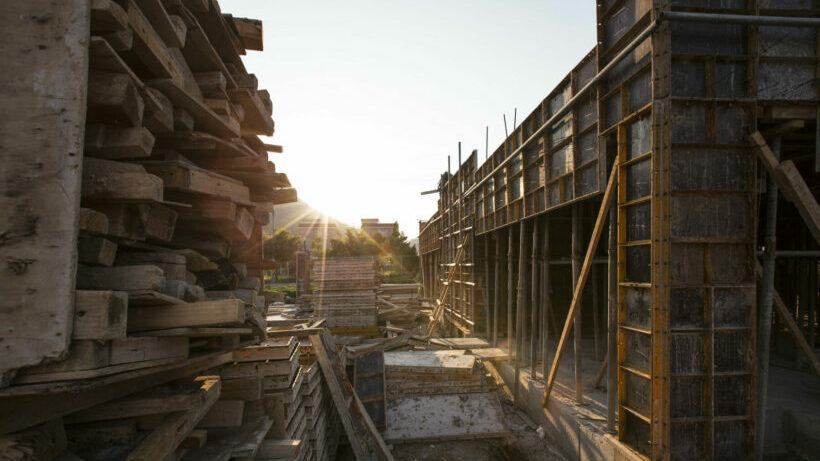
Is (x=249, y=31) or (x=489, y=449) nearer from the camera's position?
(x=249, y=31)

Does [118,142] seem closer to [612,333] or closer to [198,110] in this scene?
[198,110]

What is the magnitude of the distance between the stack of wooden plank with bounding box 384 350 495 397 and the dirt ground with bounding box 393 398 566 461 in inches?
57.1

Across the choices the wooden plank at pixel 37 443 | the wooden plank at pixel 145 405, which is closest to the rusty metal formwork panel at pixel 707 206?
the wooden plank at pixel 145 405

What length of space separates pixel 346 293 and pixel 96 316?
13.2 m

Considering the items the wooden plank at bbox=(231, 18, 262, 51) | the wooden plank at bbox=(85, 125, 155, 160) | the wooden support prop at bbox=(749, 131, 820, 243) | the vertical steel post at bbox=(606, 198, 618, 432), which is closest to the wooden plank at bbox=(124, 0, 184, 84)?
the wooden plank at bbox=(85, 125, 155, 160)

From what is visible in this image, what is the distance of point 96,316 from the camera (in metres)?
2.42

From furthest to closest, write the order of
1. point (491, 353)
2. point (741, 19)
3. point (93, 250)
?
point (491, 353), point (741, 19), point (93, 250)

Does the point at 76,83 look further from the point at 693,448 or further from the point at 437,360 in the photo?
the point at 437,360

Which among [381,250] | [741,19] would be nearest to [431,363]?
[741,19]

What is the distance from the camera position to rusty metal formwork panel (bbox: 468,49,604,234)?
659cm

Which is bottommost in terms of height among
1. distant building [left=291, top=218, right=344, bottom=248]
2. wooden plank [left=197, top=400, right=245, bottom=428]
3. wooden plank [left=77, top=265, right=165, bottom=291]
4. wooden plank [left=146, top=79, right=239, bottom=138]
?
wooden plank [left=197, top=400, right=245, bottom=428]

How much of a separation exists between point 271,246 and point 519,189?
32697 mm

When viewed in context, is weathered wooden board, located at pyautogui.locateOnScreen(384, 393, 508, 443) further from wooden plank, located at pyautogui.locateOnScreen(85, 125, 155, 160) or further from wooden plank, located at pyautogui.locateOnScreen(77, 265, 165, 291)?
wooden plank, located at pyautogui.locateOnScreen(85, 125, 155, 160)

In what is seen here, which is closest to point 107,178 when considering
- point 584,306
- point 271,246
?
point 584,306
